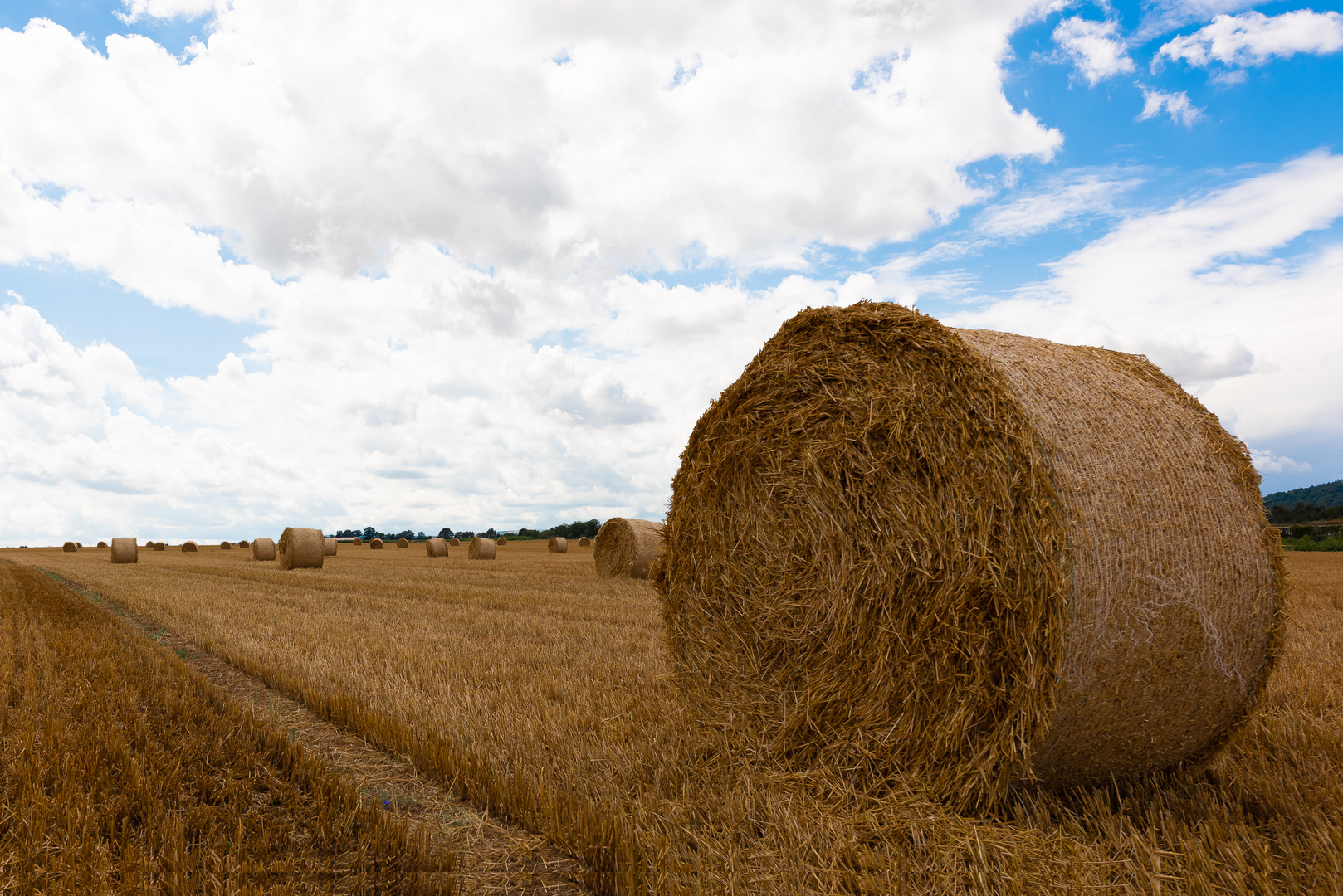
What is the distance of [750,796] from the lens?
3.53 m

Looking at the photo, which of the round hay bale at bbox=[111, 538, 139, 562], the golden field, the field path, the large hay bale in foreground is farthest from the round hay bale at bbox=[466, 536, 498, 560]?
the large hay bale in foreground

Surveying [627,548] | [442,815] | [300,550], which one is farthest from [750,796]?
[300,550]

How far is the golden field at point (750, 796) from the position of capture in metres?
2.72

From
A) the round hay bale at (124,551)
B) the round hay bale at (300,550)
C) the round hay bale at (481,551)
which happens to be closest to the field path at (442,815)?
the round hay bale at (300,550)

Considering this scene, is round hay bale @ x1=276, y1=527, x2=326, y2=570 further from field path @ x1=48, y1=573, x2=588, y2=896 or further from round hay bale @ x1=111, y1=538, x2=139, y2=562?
field path @ x1=48, y1=573, x2=588, y2=896

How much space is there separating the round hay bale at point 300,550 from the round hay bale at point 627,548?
9517 mm

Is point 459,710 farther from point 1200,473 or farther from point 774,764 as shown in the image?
point 1200,473

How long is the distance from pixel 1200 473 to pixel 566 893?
11.8 ft

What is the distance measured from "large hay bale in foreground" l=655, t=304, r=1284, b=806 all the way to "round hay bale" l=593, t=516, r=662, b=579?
994cm

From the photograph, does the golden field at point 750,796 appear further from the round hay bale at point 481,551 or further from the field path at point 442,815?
the round hay bale at point 481,551

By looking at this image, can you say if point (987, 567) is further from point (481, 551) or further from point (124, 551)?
point (124, 551)

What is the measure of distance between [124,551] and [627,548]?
26298 millimetres

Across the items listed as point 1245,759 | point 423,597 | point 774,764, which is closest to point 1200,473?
point 1245,759

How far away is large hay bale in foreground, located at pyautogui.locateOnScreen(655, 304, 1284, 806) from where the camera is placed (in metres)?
3.31
